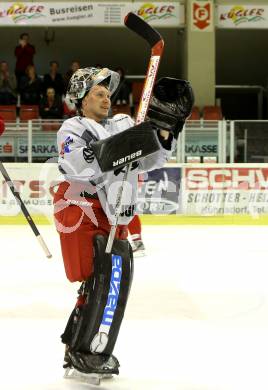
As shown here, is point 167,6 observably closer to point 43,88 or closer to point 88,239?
point 43,88

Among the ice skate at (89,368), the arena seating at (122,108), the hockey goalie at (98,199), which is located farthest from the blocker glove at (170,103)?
the arena seating at (122,108)

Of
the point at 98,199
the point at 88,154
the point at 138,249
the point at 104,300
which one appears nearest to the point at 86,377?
→ the point at 104,300

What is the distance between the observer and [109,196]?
2.27 m

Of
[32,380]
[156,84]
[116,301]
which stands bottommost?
[32,380]

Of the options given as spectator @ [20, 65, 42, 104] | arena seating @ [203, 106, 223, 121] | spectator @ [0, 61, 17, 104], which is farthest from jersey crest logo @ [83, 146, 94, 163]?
spectator @ [0, 61, 17, 104]

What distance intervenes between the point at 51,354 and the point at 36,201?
5.45 m

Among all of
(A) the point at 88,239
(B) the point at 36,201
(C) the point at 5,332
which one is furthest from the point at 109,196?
(B) the point at 36,201

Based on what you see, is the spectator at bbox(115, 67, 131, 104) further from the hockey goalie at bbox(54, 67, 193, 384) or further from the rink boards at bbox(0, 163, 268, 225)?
the hockey goalie at bbox(54, 67, 193, 384)

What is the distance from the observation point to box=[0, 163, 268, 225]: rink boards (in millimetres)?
7973

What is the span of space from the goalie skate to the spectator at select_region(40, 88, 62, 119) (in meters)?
7.55

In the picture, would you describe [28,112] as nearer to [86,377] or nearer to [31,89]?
[31,89]

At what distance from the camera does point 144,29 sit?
2.14m

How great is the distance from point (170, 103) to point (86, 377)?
0.89 m

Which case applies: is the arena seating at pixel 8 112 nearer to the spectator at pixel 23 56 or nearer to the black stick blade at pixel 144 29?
the spectator at pixel 23 56
